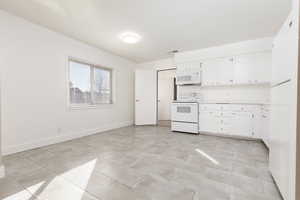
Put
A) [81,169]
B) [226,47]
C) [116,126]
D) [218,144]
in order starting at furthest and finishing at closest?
[116,126] < [226,47] < [218,144] < [81,169]

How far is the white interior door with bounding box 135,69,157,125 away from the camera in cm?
504

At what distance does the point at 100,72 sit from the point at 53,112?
1.80 metres

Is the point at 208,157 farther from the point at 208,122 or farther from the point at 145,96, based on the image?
the point at 145,96

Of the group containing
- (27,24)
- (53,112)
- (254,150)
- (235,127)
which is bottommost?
(254,150)

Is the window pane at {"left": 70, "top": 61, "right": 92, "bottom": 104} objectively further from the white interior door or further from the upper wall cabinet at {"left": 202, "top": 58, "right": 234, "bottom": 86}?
the upper wall cabinet at {"left": 202, "top": 58, "right": 234, "bottom": 86}

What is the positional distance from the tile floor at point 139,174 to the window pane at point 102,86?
1801 millimetres

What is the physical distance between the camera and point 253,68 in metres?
3.34

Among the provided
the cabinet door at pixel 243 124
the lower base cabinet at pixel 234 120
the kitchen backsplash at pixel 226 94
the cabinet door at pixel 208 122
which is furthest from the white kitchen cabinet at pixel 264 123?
the cabinet door at pixel 208 122

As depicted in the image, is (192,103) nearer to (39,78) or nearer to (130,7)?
(130,7)

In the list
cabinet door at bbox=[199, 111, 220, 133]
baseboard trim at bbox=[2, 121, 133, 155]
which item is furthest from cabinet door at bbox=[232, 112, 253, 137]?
baseboard trim at bbox=[2, 121, 133, 155]

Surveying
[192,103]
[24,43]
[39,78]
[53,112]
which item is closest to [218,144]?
[192,103]

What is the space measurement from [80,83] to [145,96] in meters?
2.25

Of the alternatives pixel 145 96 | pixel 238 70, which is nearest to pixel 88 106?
pixel 145 96

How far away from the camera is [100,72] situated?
13.8 feet
